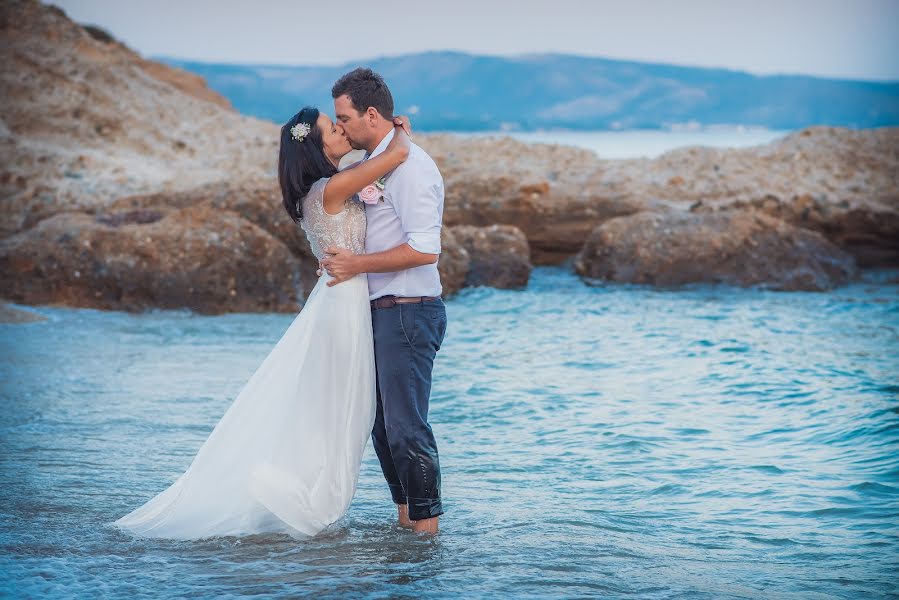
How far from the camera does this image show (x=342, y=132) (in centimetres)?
479

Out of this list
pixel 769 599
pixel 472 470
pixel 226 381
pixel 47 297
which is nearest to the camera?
pixel 769 599

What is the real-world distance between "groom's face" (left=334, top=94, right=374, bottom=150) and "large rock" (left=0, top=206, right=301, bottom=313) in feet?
27.0

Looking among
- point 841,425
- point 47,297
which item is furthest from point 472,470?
point 47,297

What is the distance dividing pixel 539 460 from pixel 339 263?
293 centimetres

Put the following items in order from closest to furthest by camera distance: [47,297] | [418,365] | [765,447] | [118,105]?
1. [418,365]
2. [765,447]
3. [47,297]
4. [118,105]

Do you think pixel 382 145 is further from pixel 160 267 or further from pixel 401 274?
pixel 160 267

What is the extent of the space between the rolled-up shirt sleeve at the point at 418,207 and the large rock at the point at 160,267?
8407mm

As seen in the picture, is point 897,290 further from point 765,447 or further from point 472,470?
point 472,470

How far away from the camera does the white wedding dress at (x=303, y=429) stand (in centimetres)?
487

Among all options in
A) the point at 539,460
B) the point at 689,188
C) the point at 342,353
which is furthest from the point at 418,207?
the point at 689,188

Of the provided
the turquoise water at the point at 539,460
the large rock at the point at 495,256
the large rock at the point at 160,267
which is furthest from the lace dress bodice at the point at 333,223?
the large rock at the point at 495,256

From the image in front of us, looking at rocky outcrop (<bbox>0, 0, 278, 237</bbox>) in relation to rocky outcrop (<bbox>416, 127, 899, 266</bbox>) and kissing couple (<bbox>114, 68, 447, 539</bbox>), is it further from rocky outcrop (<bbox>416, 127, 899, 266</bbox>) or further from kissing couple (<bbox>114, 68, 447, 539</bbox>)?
kissing couple (<bbox>114, 68, 447, 539</bbox>)

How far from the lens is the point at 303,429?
16.2ft

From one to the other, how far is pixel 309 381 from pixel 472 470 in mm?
2156
